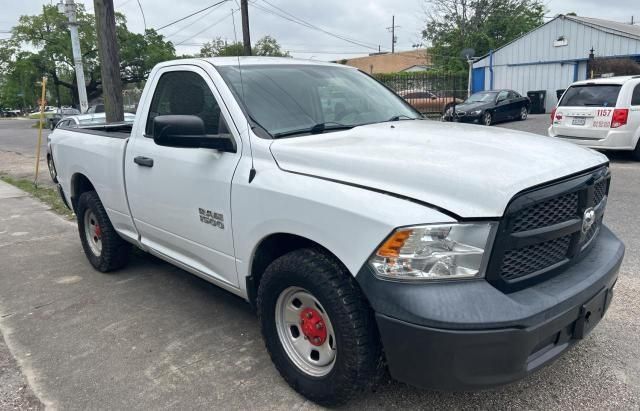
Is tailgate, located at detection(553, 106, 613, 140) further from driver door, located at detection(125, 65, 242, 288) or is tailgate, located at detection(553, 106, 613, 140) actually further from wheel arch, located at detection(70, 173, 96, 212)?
wheel arch, located at detection(70, 173, 96, 212)

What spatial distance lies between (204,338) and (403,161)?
6.75 ft

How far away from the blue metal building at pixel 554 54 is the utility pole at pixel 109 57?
2456cm

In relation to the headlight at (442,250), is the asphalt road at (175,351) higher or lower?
lower

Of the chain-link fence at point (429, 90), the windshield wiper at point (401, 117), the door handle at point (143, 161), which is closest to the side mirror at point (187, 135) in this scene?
the door handle at point (143, 161)

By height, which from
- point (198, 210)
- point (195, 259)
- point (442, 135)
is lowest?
point (195, 259)

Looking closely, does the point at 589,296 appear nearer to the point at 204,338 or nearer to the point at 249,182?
the point at 249,182

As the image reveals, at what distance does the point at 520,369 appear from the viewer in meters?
2.24

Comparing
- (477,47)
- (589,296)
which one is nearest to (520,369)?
(589,296)

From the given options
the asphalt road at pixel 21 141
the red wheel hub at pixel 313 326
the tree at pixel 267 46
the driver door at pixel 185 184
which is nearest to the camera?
the red wheel hub at pixel 313 326

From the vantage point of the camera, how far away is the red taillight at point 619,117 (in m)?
9.77

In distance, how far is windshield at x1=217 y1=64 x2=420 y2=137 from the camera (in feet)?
10.7

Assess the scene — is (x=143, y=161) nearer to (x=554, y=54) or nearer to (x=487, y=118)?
(x=487, y=118)

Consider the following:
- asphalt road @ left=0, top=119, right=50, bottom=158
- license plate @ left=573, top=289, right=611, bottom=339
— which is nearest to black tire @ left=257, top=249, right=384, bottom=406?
license plate @ left=573, top=289, right=611, bottom=339

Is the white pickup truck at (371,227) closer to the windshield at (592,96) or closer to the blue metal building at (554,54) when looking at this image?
the windshield at (592,96)
